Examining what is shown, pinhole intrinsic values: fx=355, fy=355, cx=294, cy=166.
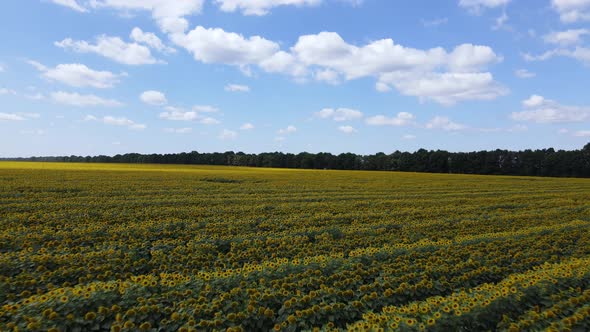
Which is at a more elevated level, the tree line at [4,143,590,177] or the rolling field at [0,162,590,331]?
the tree line at [4,143,590,177]

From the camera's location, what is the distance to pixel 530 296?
5.59 meters

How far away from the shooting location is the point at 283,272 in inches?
252

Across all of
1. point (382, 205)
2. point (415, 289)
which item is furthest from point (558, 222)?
point (415, 289)

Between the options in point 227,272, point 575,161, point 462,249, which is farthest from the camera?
point 575,161

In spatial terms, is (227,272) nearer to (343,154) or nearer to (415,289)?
(415,289)

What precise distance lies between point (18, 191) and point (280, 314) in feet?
60.0

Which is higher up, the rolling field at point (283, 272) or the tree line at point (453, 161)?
the tree line at point (453, 161)

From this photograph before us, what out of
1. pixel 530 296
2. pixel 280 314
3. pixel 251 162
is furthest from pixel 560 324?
pixel 251 162

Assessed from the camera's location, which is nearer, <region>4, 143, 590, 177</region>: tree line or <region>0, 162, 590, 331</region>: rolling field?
<region>0, 162, 590, 331</region>: rolling field

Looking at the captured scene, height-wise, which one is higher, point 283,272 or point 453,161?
point 453,161

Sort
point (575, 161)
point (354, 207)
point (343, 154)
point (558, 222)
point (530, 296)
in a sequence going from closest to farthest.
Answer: point (530, 296) → point (558, 222) → point (354, 207) → point (575, 161) → point (343, 154)

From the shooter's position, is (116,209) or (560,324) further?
(116,209)

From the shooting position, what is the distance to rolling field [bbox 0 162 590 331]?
4.66 m

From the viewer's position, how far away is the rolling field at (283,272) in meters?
4.66
